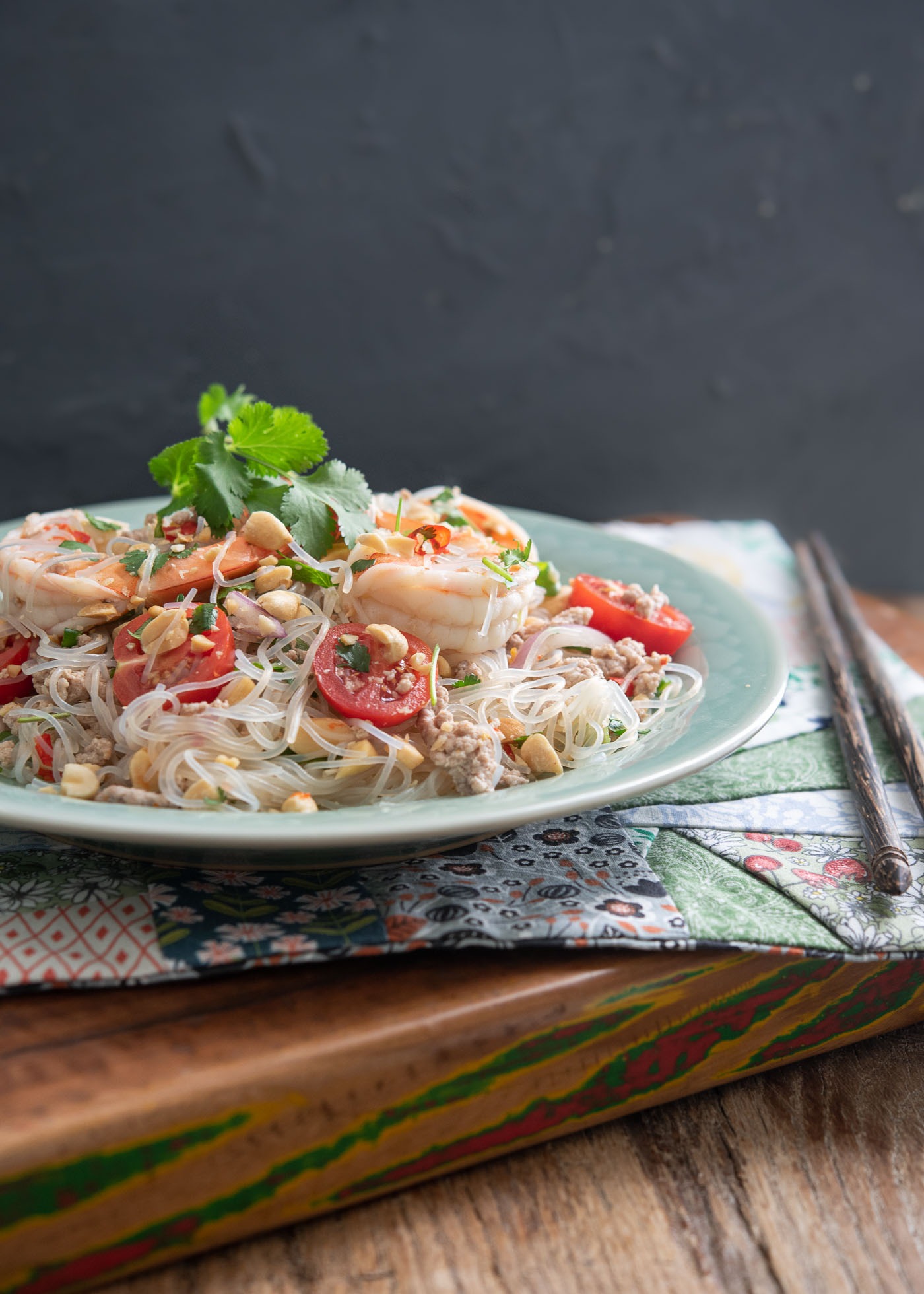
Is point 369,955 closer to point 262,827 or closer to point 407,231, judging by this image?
point 262,827

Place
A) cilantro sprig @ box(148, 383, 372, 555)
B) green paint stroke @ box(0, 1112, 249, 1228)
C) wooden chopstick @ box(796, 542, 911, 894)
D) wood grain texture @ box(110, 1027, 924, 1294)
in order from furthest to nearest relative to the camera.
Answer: cilantro sprig @ box(148, 383, 372, 555) < wooden chopstick @ box(796, 542, 911, 894) < wood grain texture @ box(110, 1027, 924, 1294) < green paint stroke @ box(0, 1112, 249, 1228)

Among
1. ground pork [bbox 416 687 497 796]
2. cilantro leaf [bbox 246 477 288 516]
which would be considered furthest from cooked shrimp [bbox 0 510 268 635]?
ground pork [bbox 416 687 497 796]

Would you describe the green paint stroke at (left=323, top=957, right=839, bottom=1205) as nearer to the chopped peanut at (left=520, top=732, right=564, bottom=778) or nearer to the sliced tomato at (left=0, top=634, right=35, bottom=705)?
the chopped peanut at (left=520, top=732, right=564, bottom=778)

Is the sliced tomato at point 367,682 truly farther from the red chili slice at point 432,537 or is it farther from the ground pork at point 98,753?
the ground pork at point 98,753

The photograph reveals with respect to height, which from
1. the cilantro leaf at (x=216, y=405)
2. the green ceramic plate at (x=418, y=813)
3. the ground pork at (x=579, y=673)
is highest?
the cilantro leaf at (x=216, y=405)

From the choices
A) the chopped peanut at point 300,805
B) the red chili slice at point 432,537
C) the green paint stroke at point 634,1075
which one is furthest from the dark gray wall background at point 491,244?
the green paint stroke at point 634,1075

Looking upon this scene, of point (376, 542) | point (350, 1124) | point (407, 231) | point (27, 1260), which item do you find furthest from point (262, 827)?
point (407, 231)

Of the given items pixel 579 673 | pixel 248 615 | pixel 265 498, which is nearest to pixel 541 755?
pixel 579 673
